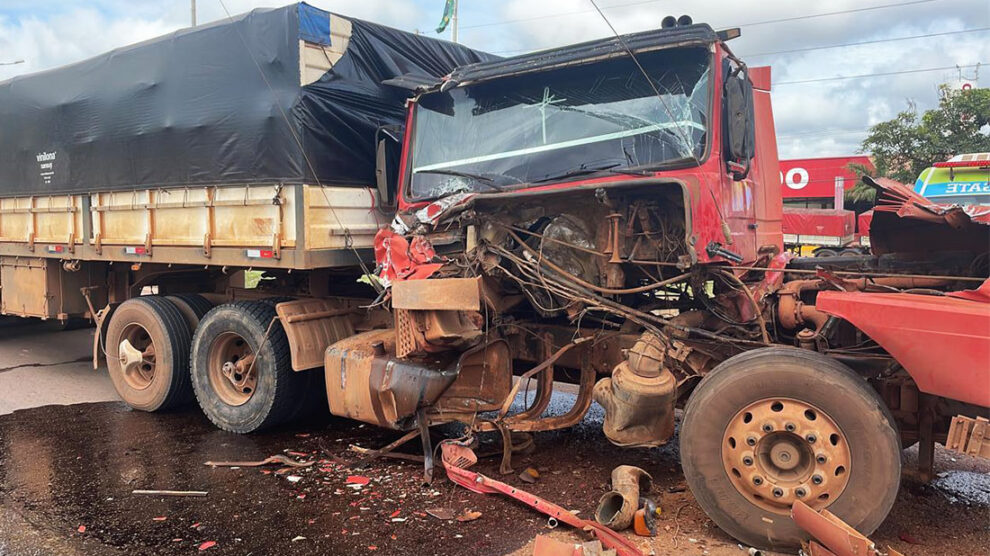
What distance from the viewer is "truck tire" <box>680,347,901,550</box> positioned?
333cm

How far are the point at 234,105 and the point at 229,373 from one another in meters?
2.26

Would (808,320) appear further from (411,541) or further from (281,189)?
(281,189)

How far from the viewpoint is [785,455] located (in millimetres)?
3498

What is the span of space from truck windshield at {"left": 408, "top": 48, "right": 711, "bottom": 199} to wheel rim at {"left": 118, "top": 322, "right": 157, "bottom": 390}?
3.37m

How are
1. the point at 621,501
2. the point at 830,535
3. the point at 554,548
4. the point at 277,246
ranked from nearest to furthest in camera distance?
1. the point at 830,535
2. the point at 554,548
3. the point at 621,501
4. the point at 277,246

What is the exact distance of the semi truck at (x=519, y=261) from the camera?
3.52 meters

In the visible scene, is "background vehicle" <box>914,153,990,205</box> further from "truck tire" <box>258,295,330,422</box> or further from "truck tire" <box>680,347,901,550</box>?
"truck tire" <box>258,295,330,422</box>

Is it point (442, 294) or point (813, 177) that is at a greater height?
point (813, 177)

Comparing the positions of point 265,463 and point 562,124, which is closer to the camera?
point 562,124

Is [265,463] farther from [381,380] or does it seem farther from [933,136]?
[933,136]

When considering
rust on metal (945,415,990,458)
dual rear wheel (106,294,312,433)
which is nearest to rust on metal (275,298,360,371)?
dual rear wheel (106,294,312,433)

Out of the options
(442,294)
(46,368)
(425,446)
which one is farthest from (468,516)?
(46,368)

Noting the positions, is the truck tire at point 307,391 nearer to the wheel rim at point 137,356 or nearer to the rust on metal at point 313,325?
the rust on metal at point 313,325

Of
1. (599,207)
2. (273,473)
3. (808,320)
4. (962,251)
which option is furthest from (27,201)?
(962,251)
